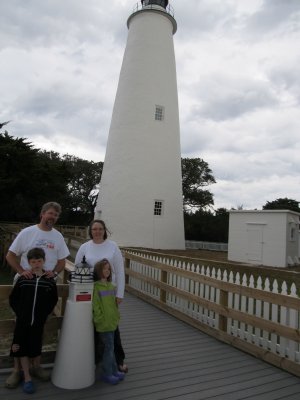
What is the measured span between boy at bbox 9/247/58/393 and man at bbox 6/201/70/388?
13 cm

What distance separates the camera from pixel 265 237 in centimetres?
1675

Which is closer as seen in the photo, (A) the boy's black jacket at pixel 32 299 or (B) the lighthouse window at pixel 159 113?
(A) the boy's black jacket at pixel 32 299

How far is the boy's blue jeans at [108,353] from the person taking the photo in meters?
3.77

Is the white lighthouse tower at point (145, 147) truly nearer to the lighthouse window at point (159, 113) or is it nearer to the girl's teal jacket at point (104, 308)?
the lighthouse window at point (159, 113)

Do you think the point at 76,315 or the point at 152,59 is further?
the point at 152,59

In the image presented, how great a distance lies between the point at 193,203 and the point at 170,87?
68.0 feet

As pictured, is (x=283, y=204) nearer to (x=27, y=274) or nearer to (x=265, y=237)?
(x=265, y=237)

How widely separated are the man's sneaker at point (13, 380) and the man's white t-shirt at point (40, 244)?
1057 millimetres

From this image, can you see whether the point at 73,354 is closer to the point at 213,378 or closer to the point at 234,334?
the point at 213,378

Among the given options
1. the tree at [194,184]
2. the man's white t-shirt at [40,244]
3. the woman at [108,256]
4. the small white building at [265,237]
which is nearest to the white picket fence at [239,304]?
the woman at [108,256]

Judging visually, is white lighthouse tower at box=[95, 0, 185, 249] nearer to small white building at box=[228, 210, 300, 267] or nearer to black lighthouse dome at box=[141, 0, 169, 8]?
black lighthouse dome at box=[141, 0, 169, 8]

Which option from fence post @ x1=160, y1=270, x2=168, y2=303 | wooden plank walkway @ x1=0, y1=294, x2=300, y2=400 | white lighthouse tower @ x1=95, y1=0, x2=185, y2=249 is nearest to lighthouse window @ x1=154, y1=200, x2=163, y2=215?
white lighthouse tower @ x1=95, y1=0, x2=185, y2=249

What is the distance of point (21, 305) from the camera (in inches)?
138

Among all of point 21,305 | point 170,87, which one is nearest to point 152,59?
point 170,87
